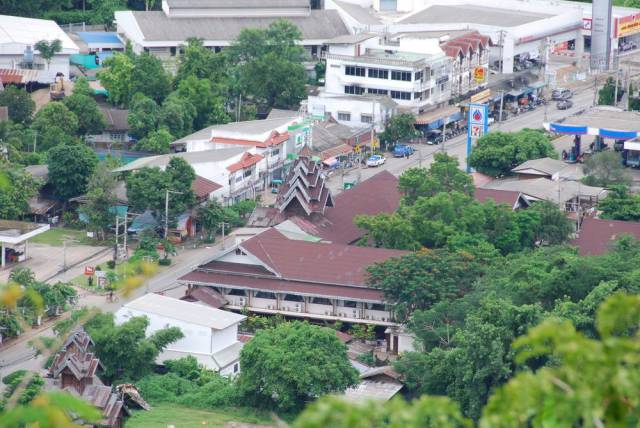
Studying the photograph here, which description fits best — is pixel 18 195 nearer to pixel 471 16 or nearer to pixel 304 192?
pixel 304 192

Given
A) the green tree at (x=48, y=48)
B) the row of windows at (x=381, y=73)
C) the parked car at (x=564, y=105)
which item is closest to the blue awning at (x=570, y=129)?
the row of windows at (x=381, y=73)

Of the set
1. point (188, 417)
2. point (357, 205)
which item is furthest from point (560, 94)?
point (188, 417)

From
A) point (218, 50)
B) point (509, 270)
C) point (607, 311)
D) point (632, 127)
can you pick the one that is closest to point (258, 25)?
point (218, 50)

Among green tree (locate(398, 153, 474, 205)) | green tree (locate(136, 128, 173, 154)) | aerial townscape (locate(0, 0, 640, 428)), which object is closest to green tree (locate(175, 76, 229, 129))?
aerial townscape (locate(0, 0, 640, 428))

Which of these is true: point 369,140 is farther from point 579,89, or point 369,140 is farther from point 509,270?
point 509,270

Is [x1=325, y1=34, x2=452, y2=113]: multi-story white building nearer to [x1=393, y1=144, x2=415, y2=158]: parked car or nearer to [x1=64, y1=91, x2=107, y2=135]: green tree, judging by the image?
[x1=393, y1=144, x2=415, y2=158]: parked car

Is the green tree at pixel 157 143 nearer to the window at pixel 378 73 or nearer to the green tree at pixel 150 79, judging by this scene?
the green tree at pixel 150 79

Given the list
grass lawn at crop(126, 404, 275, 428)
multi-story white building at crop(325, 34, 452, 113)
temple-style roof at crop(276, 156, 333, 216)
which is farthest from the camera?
multi-story white building at crop(325, 34, 452, 113)
